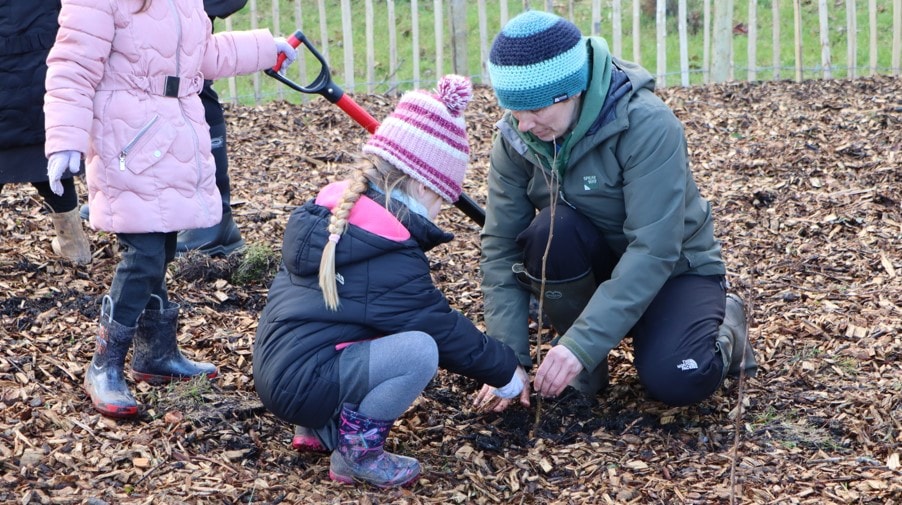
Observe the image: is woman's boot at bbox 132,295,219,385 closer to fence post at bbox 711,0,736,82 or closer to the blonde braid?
the blonde braid

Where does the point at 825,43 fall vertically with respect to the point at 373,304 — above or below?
below

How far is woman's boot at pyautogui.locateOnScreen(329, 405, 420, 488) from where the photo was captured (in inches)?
107

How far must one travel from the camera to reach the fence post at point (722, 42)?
7.92 metres

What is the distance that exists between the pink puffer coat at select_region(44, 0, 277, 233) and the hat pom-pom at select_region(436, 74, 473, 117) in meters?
0.82

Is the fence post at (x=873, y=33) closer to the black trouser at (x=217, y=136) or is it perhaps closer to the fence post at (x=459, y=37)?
the fence post at (x=459, y=37)

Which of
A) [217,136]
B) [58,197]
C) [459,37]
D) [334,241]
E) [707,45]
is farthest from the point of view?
[459,37]

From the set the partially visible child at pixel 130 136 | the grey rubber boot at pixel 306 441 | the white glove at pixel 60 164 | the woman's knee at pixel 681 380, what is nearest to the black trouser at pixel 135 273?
the partially visible child at pixel 130 136

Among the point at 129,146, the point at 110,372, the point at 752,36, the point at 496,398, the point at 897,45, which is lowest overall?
the point at 897,45

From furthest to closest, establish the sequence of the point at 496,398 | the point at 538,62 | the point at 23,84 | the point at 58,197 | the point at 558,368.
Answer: the point at 58,197
the point at 23,84
the point at 496,398
the point at 558,368
the point at 538,62

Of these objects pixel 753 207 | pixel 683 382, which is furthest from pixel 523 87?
pixel 753 207

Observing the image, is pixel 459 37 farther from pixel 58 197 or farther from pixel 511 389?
pixel 511 389

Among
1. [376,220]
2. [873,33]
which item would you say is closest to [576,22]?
[873,33]

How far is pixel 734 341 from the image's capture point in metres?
3.26

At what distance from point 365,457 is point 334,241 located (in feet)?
2.10
